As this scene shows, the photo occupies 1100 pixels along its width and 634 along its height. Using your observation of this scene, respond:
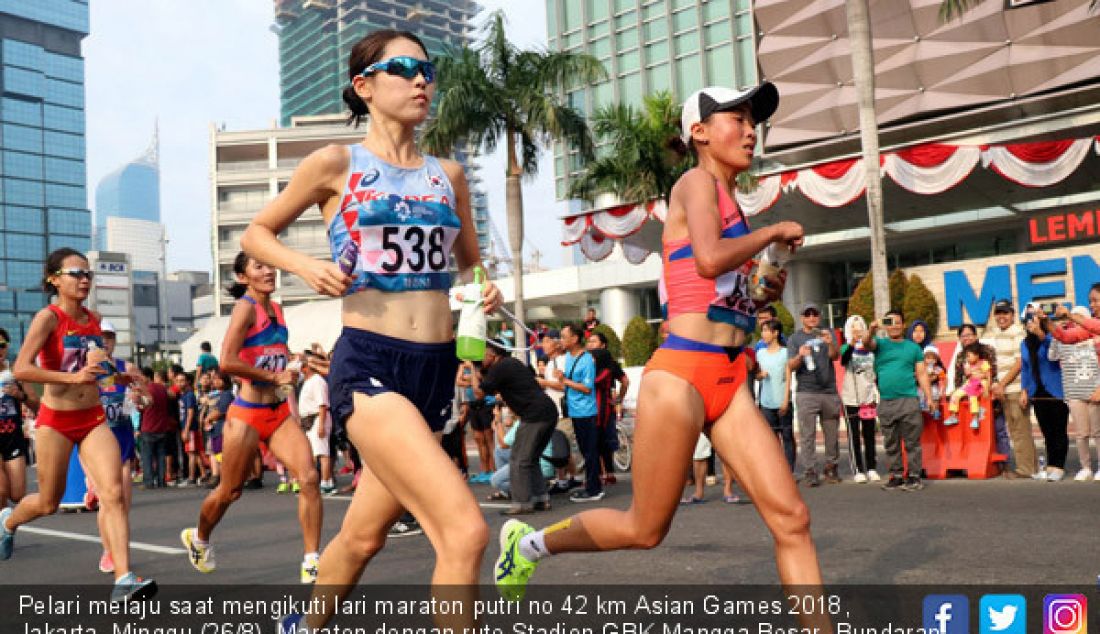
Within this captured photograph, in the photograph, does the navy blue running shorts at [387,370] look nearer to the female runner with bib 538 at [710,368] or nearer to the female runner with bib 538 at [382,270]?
the female runner with bib 538 at [382,270]

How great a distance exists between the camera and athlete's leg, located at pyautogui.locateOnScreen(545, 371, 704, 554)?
3.81 m

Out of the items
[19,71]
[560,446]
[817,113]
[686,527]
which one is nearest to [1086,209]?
[817,113]

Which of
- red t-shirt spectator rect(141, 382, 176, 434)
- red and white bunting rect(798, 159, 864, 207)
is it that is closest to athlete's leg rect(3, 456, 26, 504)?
red t-shirt spectator rect(141, 382, 176, 434)

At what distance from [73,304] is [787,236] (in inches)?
187

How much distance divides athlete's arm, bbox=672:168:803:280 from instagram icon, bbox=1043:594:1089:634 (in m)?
1.85

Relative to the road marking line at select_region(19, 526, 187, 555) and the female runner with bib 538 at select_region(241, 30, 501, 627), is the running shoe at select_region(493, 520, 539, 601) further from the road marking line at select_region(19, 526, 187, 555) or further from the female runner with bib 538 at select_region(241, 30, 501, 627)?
the road marking line at select_region(19, 526, 187, 555)

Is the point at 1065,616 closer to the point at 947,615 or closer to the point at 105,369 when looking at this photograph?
the point at 947,615

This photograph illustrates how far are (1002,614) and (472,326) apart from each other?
2672mm

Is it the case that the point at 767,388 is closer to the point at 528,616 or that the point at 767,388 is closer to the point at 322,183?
the point at 528,616

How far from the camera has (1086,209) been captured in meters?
27.0

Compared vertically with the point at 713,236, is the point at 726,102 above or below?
above

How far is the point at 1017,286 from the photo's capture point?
27000 mm

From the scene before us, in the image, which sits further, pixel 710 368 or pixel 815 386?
pixel 815 386

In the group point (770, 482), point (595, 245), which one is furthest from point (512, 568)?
point (595, 245)
